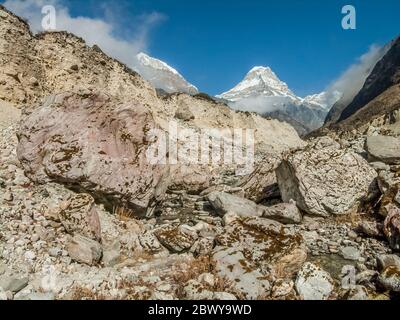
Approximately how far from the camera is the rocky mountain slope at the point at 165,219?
752cm

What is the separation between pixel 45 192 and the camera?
34.2 feet

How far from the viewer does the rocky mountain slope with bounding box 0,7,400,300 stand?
7523 millimetres

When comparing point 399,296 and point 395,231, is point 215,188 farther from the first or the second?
point 399,296

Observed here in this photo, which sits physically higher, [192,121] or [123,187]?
[192,121]

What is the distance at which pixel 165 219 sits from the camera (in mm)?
12852

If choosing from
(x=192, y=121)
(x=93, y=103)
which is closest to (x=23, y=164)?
(x=93, y=103)

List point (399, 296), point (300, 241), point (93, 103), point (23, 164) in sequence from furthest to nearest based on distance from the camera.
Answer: point (93, 103), point (23, 164), point (300, 241), point (399, 296)

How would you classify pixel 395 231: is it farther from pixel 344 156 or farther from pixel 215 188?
pixel 215 188

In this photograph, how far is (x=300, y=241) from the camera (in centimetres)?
925

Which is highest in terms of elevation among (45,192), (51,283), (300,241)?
(45,192)
